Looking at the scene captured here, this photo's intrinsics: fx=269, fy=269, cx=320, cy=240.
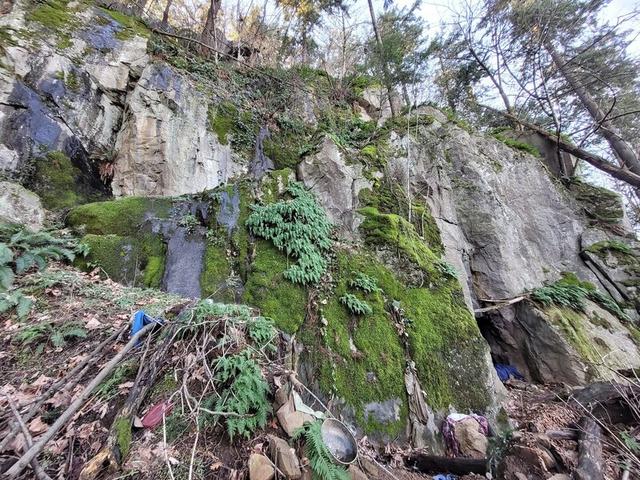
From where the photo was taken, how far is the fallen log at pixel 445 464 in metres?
2.82

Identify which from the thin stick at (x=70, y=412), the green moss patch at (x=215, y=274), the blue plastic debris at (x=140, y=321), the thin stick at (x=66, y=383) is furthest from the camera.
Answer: the green moss patch at (x=215, y=274)

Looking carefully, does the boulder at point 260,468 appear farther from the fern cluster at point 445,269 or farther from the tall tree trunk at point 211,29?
the tall tree trunk at point 211,29

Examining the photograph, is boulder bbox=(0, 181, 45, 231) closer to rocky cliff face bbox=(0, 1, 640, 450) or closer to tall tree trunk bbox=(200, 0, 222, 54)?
rocky cliff face bbox=(0, 1, 640, 450)

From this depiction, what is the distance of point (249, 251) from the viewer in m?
5.32

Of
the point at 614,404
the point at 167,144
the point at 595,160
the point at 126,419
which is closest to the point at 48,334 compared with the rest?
the point at 126,419

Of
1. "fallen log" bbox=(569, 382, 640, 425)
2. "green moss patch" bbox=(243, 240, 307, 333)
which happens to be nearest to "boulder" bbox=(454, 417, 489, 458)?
"fallen log" bbox=(569, 382, 640, 425)

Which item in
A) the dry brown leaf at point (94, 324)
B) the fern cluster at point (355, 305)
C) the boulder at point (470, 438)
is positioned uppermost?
the fern cluster at point (355, 305)

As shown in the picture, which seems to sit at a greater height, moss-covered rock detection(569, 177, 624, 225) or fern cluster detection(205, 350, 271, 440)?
moss-covered rock detection(569, 177, 624, 225)

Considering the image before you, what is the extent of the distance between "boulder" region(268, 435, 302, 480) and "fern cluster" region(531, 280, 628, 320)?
7.71 m

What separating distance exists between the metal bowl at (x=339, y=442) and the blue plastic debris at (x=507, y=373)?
19.6ft

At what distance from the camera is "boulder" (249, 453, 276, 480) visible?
1.86 m

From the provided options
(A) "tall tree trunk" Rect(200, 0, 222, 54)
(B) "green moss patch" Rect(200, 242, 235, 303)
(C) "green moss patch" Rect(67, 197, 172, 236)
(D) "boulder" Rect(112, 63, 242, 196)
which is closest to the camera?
(B) "green moss patch" Rect(200, 242, 235, 303)

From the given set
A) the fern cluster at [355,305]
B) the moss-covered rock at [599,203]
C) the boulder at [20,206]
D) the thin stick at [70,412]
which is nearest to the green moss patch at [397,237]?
the fern cluster at [355,305]

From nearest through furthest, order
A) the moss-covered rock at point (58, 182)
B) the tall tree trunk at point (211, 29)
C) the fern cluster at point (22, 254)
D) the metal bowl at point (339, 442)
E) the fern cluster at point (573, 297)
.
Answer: the metal bowl at point (339, 442)
the fern cluster at point (22, 254)
the moss-covered rock at point (58, 182)
the fern cluster at point (573, 297)
the tall tree trunk at point (211, 29)
